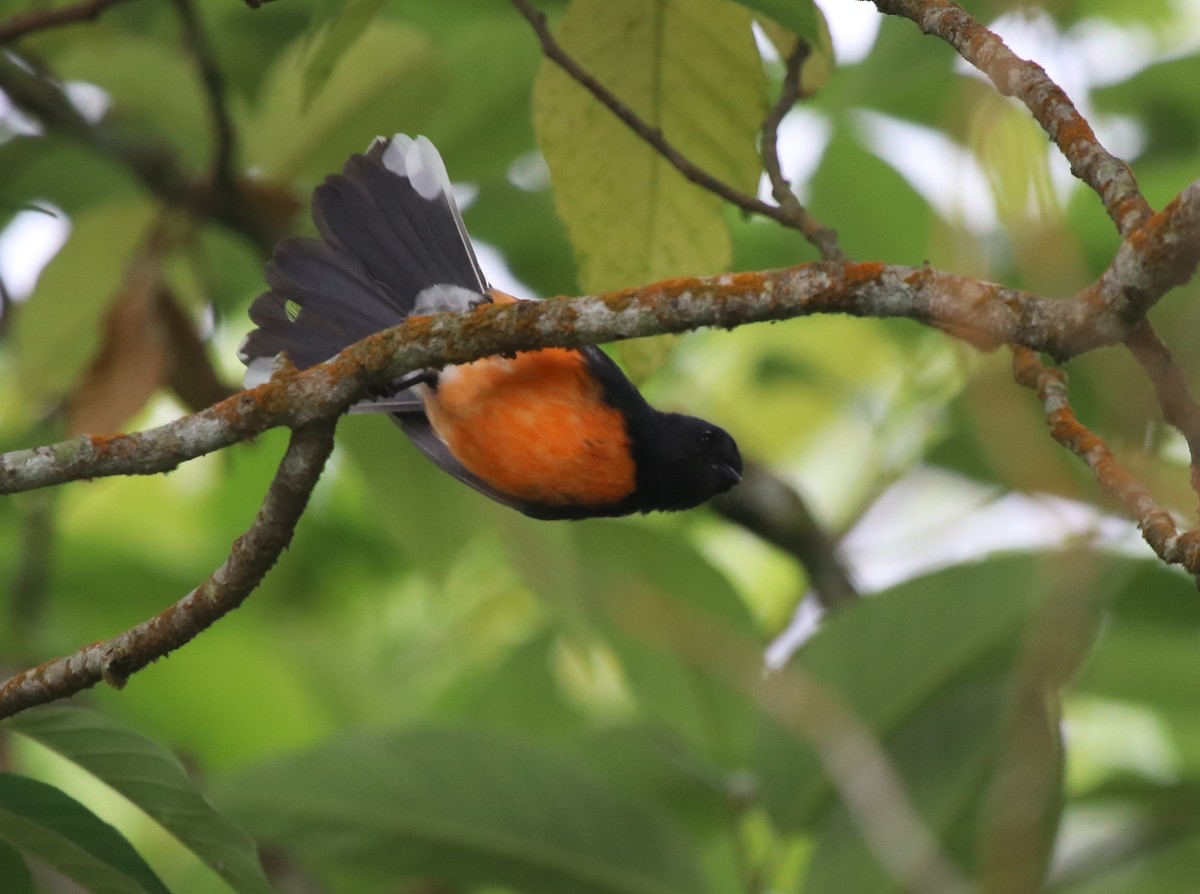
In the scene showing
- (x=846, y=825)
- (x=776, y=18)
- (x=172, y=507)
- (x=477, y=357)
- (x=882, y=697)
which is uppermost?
(x=172, y=507)

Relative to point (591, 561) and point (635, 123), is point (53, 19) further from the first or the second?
point (591, 561)

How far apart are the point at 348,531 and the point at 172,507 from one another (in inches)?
35.2

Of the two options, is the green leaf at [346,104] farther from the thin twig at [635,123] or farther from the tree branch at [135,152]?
the thin twig at [635,123]

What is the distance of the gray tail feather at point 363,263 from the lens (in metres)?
2.84

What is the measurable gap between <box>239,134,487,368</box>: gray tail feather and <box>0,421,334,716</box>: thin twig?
87cm

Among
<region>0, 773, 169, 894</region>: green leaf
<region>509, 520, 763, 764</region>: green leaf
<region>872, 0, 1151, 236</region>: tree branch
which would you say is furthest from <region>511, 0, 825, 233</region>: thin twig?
<region>0, 773, 169, 894</region>: green leaf

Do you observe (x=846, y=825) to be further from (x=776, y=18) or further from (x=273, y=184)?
(x=273, y=184)

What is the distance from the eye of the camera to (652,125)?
269 cm

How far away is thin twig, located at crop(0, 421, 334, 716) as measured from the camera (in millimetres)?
1983

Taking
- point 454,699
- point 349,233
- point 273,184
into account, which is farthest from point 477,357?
point 454,699

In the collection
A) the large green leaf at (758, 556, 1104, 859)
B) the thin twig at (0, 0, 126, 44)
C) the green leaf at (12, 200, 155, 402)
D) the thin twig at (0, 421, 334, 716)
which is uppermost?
the thin twig at (0, 0, 126, 44)

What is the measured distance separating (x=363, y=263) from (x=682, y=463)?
2.42 feet

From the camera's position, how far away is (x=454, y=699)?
4.05 meters

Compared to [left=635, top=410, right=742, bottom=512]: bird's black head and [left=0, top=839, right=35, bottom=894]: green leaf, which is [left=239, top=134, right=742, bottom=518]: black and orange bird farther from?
[left=0, top=839, right=35, bottom=894]: green leaf
